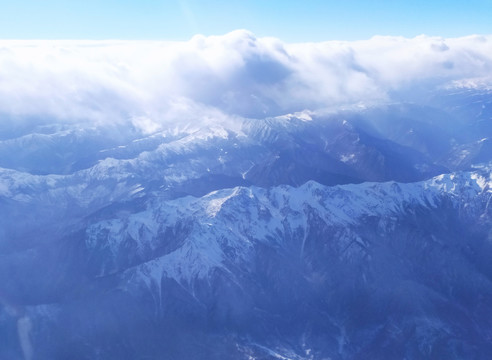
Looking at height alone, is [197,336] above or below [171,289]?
below

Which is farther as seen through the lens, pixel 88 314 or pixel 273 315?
pixel 273 315

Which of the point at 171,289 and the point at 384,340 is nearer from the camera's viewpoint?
the point at 384,340

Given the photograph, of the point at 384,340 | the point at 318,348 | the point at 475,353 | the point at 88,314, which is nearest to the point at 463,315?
the point at 475,353

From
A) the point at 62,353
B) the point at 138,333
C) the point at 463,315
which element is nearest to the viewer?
the point at 62,353

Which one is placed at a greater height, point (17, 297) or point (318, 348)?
point (17, 297)

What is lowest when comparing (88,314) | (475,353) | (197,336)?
(475,353)

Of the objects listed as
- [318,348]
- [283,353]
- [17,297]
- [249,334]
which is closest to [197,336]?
[249,334]

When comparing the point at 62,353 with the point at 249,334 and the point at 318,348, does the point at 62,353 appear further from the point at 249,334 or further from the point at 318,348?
the point at 318,348

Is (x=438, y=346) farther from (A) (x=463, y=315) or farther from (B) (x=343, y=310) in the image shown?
(B) (x=343, y=310)

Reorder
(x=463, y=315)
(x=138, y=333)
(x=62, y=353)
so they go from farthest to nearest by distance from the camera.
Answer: (x=463, y=315), (x=138, y=333), (x=62, y=353)
